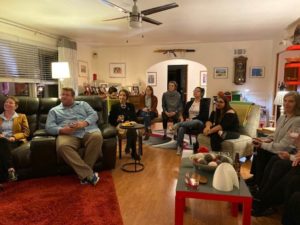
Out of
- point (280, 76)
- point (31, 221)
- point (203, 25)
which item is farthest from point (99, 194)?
point (280, 76)

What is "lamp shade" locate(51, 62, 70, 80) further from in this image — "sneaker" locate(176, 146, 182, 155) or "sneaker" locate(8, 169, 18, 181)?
"sneaker" locate(176, 146, 182, 155)

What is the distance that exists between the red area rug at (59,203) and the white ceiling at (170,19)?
7.58 ft

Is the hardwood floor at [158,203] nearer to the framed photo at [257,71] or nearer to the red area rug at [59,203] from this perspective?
the red area rug at [59,203]

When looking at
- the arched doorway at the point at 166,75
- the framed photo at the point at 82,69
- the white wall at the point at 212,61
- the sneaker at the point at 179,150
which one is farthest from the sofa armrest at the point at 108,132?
the arched doorway at the point at 166,75

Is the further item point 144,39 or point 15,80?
point 144,39

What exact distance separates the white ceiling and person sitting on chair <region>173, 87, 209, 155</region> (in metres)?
1.30

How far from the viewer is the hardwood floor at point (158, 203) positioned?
1976 millimetres

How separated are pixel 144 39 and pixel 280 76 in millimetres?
3179

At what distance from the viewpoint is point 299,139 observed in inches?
81.1

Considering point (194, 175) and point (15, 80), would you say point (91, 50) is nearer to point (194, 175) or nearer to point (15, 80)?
point (15, 80)

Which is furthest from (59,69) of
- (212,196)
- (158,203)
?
(212,196)

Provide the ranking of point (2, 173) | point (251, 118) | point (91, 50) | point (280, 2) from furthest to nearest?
1. point (91, 50)
2. point (251, 118)
3. point (280, 2)
4. point (2, 173)

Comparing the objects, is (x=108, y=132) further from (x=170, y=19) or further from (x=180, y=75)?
(x=180, y=75)

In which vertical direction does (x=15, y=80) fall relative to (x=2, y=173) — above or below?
above
